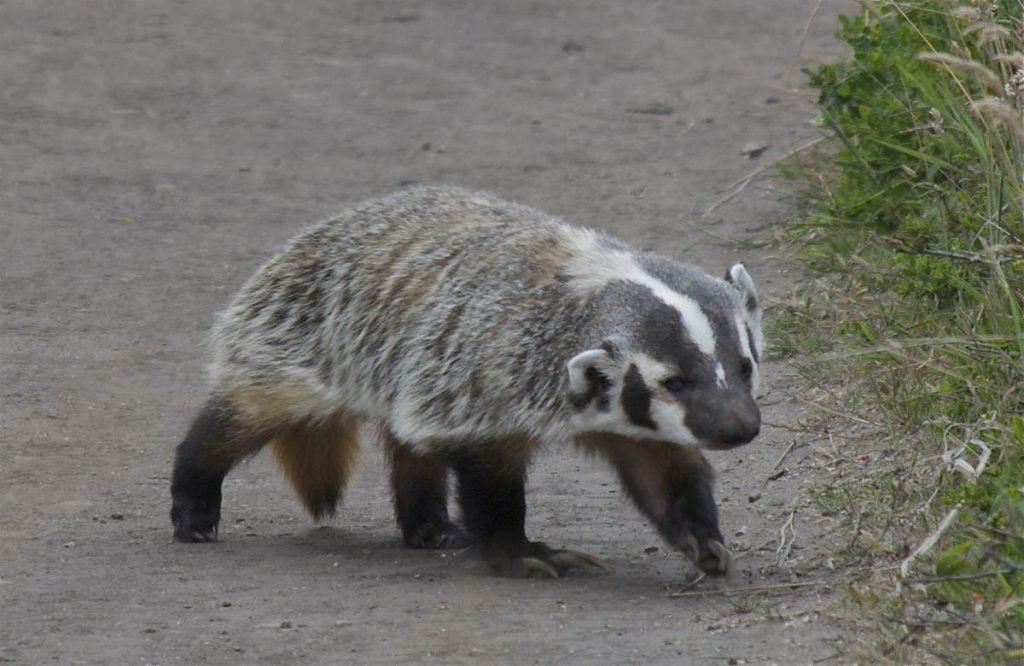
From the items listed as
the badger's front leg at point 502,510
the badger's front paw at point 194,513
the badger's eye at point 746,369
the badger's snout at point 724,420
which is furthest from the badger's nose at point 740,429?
the badger's front paw at point 194,513

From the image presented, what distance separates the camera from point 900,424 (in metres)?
5.76

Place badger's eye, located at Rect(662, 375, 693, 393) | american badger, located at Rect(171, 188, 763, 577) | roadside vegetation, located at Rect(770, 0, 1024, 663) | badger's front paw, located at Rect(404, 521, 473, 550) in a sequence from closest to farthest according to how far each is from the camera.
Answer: roadside vegetation, located at Rect(770, 0, 1024, 663), badger's eye, located at Rect(662, 375, 693, 393), american badger, located at Rect(171, 188, 763, 577), badger's front paw, located at Rect(404, 521, 473, 550)

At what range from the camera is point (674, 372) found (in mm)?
5047

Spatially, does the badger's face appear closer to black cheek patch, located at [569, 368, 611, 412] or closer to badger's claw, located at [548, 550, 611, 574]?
black cheek patch, located at [569, 368, 611, 412]

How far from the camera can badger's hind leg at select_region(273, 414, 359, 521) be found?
20.7 ft

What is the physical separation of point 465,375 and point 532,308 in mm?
266

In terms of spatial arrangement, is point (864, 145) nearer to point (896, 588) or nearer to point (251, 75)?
point (896, 588)

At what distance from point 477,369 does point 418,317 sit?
0.36 metres

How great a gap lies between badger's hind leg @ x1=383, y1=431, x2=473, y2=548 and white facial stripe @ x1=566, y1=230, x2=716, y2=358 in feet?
2.96

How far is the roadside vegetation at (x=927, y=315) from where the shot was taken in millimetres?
4379

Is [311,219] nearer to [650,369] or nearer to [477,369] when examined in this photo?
[477,369]

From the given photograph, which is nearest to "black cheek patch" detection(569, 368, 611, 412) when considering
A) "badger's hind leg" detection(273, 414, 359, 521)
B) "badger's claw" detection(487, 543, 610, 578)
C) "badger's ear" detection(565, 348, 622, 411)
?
"badger's ear" detection(565, 348, 622, 411)

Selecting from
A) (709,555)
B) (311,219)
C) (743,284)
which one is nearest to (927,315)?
(743,284)

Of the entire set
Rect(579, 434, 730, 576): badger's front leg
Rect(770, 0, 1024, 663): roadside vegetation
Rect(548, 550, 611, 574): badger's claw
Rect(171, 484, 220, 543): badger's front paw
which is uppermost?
Rect(770, 0, 1024, 663): roadside vegetation
